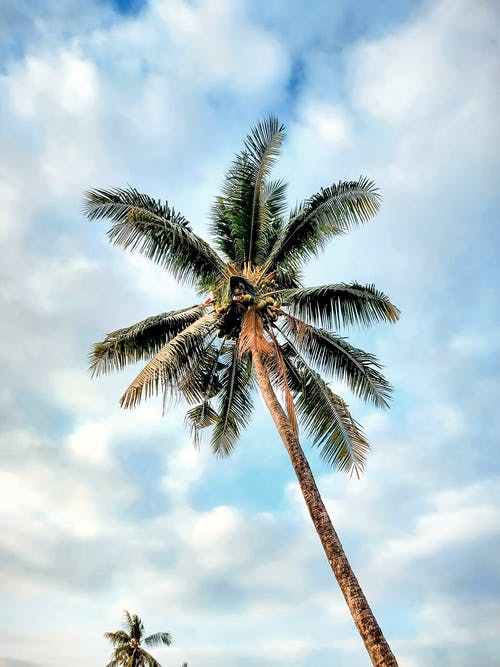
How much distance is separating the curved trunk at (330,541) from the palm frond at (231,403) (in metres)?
3.51

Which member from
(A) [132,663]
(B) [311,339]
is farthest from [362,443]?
(A) [132,663]

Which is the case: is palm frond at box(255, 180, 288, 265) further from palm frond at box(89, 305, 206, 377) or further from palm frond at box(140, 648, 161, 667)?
palm frond at box(140, 648, 161, 667)

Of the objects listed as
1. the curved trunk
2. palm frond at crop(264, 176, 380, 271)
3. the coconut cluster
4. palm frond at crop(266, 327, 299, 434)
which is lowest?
the curved trunk

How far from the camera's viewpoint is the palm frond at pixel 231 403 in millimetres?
15688

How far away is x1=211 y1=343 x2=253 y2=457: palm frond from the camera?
618 inches

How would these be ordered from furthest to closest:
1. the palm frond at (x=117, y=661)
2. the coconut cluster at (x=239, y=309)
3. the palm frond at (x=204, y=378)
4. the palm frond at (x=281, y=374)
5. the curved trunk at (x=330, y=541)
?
1. the palm frond at (x=117, y=661)
2. the palm frond at (x=204, y=378)
3. the coconut cluster at (x=239, y=309)
4. the palm frond at (x=281, y=374)
5. the curved trunk at (x=330, y=541)

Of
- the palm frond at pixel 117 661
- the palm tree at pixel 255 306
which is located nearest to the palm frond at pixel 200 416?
the palm tree at pixel 255 306

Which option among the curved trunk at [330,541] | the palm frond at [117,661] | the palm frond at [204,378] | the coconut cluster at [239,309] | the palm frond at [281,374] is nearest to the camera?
the curved trunk at [330,541]

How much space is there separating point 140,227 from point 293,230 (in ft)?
12.5

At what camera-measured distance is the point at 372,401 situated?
1387 centimetres

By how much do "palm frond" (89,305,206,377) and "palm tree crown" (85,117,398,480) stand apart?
26 millimetres

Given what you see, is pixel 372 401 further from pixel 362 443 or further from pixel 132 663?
pixel 132 663

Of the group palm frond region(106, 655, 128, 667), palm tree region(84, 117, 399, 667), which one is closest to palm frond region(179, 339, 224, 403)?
palm tree region(84, 117, 399, 667)

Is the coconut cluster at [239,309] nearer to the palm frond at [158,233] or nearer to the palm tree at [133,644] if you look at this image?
the palm frond at [158,233]
